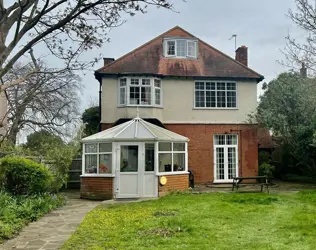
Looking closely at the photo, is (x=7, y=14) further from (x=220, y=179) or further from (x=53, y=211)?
(x=220, y=179)

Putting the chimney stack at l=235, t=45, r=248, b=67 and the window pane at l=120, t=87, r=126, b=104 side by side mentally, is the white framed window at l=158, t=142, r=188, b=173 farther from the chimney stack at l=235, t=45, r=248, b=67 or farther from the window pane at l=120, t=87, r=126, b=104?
the chimney stack at l=235, t=45, r=248, b=67

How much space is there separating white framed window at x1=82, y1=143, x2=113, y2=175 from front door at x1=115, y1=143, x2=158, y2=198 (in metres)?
0.62

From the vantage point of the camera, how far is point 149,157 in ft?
55.9

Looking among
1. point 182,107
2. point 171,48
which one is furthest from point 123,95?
point 171,48

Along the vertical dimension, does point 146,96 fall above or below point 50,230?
above

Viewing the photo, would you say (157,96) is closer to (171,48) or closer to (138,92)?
(138,92)

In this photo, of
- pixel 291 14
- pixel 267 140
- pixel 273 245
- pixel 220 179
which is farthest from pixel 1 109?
pixel 273 245

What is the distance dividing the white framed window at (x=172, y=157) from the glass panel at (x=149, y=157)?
1.08ft

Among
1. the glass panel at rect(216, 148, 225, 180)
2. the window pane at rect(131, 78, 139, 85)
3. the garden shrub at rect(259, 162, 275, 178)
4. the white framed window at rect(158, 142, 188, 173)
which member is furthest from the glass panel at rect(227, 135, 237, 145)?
the window pane at rect(131, 78, 139, 85)

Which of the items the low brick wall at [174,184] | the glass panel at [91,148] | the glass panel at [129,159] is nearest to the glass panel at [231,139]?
the low brick wall at [174,184]

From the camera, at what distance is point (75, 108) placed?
34969 millimetres

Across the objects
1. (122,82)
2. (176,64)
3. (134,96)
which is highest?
(176,64)

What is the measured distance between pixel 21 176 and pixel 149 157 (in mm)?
5540

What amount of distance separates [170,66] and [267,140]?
10.3 metres
